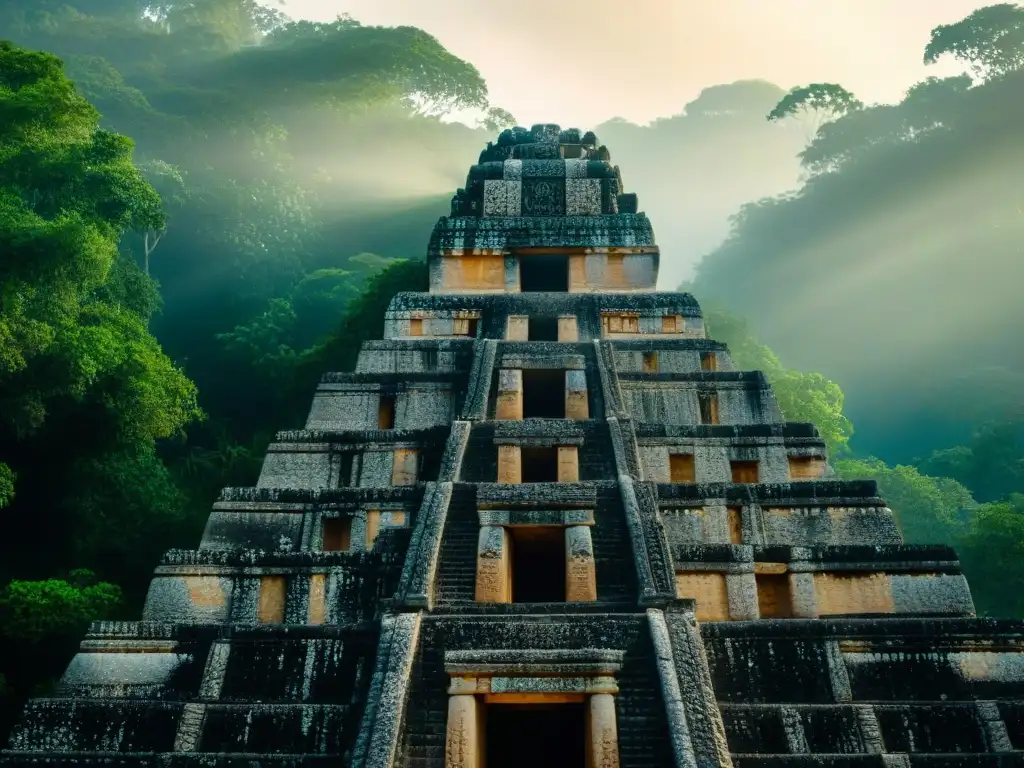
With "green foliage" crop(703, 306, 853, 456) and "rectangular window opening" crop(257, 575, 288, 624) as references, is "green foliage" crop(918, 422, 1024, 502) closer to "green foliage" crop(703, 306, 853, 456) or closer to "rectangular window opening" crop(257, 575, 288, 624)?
"green foliage" crop(703, 306, 853, 456)

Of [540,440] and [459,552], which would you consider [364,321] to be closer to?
[540,440]

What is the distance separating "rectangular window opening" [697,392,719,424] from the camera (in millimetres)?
13125

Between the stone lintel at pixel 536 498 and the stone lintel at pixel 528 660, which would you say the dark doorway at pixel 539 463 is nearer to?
the stone lintel at pixel 536 498

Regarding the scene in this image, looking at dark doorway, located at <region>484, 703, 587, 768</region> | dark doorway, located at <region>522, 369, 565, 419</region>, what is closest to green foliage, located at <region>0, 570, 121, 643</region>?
dark doorway, located at <region>484, 703, 587, 768</region>

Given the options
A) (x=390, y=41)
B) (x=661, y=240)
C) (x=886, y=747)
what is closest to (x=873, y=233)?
(x=390, y=41)

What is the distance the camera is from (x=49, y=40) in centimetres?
3578

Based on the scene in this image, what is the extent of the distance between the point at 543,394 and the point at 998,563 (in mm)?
9804

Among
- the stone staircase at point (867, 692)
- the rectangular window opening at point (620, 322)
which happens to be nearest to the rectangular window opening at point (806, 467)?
the stone staircase at point (867, 692)

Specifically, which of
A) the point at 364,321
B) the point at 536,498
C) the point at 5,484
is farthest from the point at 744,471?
the point at 364,321

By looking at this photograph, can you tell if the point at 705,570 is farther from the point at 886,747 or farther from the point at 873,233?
the point at 873,233

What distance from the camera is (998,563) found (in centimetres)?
1816

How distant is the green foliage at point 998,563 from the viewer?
17.9m

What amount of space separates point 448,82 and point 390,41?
Result: 2655 mm

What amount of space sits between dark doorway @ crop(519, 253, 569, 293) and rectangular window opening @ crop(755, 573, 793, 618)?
8623mm
